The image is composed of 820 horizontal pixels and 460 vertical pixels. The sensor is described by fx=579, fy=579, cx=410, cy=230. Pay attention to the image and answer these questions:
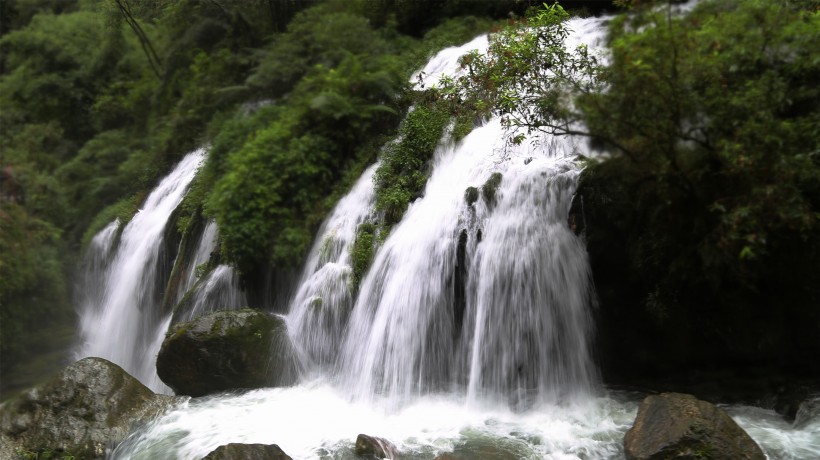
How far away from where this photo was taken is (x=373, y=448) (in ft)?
20.6

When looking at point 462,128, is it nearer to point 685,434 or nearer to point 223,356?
point 223,356

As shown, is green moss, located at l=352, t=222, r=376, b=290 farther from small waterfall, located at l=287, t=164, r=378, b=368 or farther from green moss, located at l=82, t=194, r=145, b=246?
green moss, located at l=82, t=194, r=145, b=246

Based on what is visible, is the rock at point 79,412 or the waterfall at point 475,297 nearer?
the waterfall at point 475,297

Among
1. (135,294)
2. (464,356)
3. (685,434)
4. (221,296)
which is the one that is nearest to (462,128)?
(464,356)

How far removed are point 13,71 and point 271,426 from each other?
69.3 ft

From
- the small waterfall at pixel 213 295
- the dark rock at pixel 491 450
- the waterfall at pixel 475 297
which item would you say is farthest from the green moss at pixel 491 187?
the small waterfall at pixel 213 295

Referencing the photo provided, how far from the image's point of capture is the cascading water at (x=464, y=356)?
668 cm

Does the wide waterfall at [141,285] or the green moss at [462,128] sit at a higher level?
the green moss at [462,128]

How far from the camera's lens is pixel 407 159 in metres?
9.95

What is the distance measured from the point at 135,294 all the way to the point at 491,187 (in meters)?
8.64

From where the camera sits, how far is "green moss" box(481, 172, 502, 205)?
314 inches

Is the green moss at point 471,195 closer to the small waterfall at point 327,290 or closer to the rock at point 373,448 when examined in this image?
the small waterfall at point 327,290

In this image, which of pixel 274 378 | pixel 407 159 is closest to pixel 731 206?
pixel 407 159

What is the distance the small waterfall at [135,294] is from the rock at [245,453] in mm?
5132
